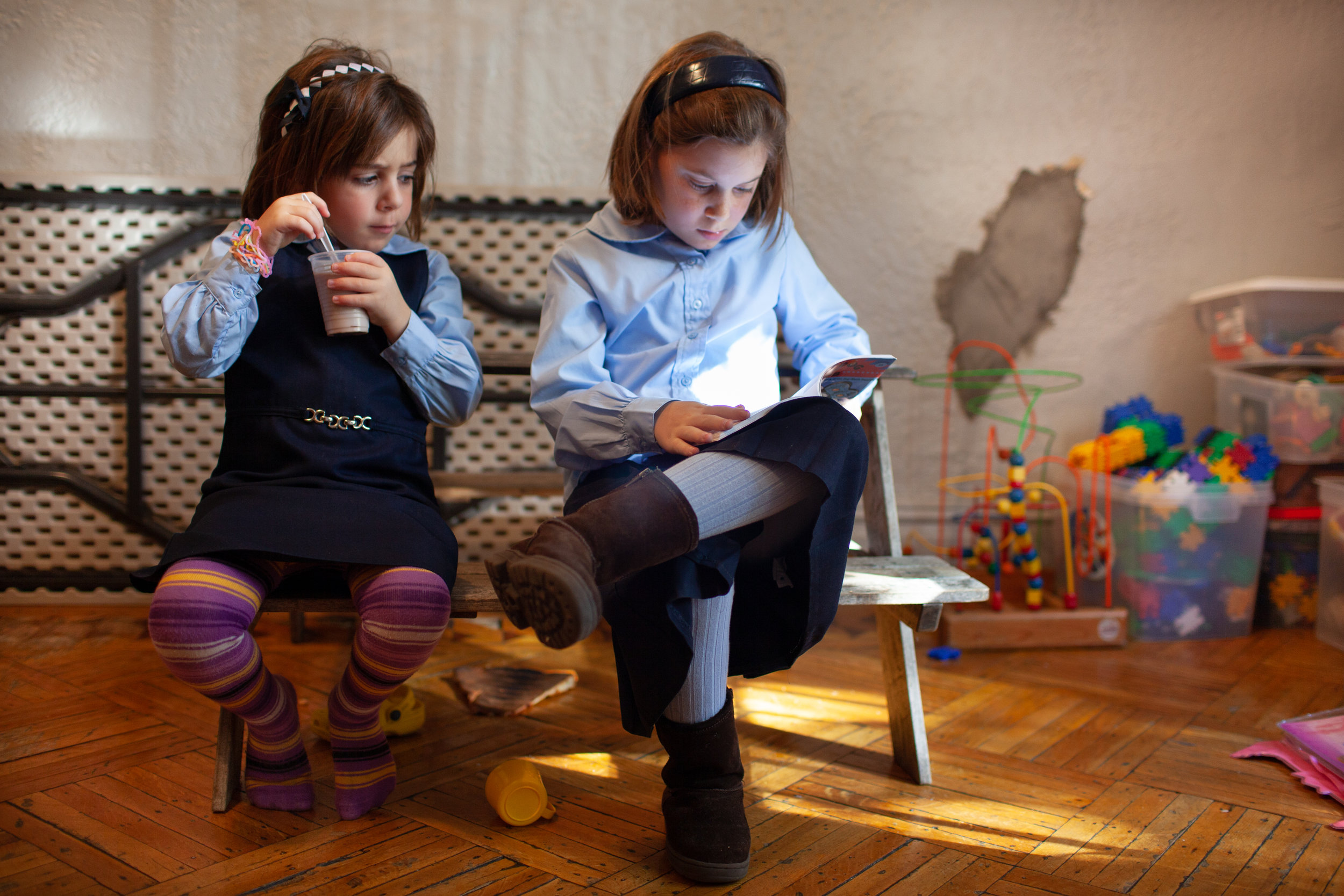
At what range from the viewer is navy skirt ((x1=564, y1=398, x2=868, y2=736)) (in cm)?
98

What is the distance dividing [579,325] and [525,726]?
2.22 feet

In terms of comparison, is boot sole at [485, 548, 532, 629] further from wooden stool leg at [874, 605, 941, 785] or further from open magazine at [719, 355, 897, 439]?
wooden stool leg at [874, 605, 941, 785]

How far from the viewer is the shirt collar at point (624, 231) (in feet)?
4.17

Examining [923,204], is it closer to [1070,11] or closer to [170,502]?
[1070,11]

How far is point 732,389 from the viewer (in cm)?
128

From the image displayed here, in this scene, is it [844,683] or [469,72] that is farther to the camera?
[469,72]

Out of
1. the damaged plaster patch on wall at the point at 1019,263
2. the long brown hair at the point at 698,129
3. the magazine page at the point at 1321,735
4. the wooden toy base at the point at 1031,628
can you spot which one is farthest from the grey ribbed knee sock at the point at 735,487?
the damaged plaster patch on wall at the point at 1019,263

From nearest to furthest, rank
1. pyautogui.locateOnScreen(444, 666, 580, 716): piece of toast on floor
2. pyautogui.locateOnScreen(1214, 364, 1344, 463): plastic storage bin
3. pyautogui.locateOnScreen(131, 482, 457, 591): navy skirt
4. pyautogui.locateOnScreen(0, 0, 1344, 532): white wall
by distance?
pyautogui.locateOnScreen(131, 482, 457, 591): navy skirt
pyautogui.locateOnScreen(444, 666, 580, 716): piece of toast on floor
pyautogui.locateOnScreen(1214, 364, 1344, 463): plastic storage bin
pyautogui.locateOnScreen(0, 0, 1344, 532): white wall

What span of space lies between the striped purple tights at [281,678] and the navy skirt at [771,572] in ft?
0.83

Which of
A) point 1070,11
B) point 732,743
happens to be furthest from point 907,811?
point 1070,11

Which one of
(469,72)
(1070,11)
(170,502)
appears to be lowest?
(170,502)

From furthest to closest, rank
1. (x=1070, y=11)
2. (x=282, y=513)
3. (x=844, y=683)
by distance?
(x=1070, y=11)
(x=844, y=683)
(x=282, y=513)

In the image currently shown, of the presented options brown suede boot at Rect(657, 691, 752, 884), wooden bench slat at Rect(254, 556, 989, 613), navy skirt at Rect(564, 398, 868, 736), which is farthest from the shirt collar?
brown suede boot at Rect(657, 691, 752, 884)

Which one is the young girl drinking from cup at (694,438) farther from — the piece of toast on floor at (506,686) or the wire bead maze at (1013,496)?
the wire bead maze at (1013,496)
